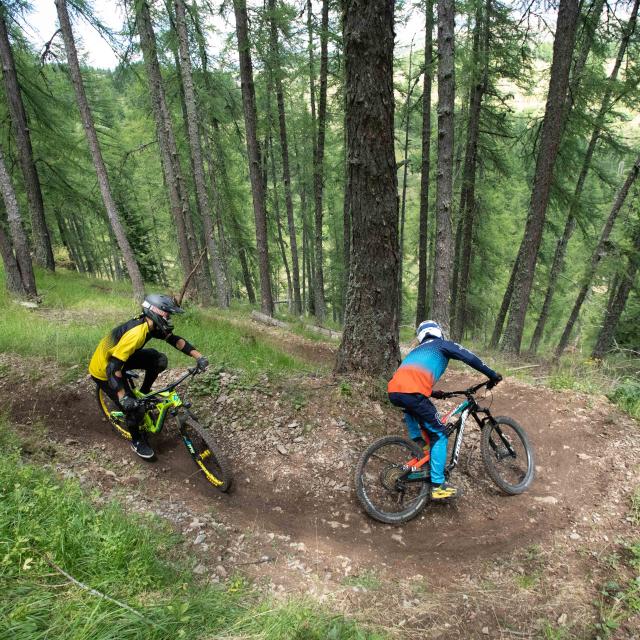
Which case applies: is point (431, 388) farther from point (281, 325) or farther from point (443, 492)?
point (281, 325)

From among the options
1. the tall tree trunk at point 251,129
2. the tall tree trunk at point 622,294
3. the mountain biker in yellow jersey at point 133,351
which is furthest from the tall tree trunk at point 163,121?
the tall tree trunk at point 622,294

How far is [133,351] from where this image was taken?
4977 mm

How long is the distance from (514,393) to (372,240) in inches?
186

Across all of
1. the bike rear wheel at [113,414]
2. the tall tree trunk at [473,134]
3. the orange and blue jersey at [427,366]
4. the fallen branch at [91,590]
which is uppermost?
the tall tree trunk at [473,134]

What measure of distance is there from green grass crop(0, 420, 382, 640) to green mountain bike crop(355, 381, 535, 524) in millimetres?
1798

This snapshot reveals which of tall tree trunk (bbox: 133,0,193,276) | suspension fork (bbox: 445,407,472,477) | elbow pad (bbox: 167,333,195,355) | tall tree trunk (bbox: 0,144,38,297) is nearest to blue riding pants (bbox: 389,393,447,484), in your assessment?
suspension fork (bbox: 445,407,472,477)

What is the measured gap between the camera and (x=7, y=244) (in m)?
10.3

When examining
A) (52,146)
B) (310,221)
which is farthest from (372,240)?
(310,221)

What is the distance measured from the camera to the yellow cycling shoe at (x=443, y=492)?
4573 mm

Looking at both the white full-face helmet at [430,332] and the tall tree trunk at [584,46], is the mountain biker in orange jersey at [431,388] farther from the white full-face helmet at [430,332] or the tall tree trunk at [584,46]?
the tall tree trunk at [584,46]

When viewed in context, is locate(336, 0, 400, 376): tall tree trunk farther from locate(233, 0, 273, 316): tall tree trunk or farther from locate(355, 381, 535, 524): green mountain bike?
locate(233, 0, 273, 316): tall tree trunk

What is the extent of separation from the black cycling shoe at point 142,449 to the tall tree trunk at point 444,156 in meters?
6.90

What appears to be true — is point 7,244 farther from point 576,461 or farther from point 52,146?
point 576,461

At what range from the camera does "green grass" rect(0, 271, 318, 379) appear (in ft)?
25.1
